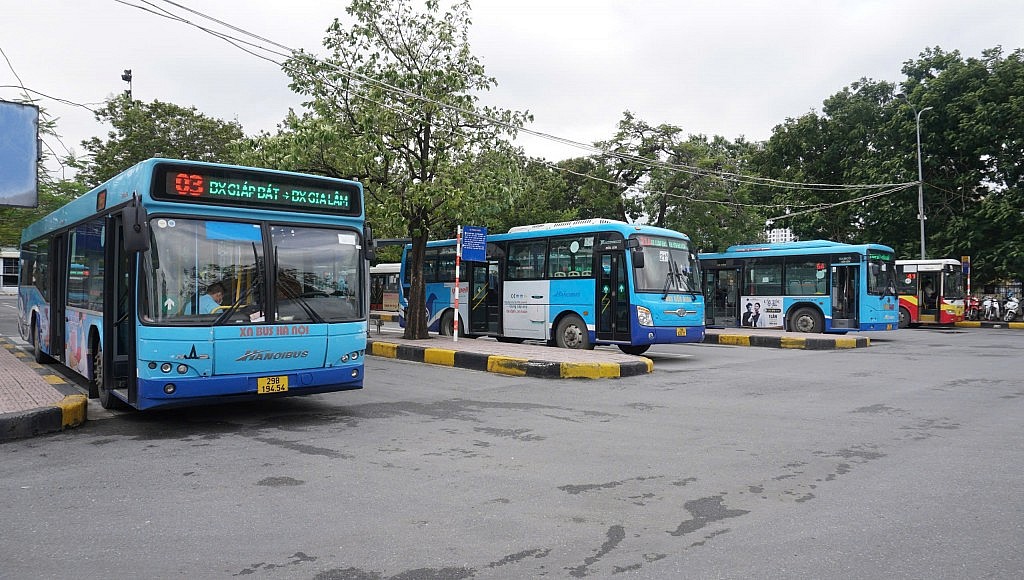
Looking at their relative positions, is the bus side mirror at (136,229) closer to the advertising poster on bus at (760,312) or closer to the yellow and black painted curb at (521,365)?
the yellow and black painted curb at (521,365)

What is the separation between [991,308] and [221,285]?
120 ft

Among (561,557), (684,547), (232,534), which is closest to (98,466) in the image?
(232,534)

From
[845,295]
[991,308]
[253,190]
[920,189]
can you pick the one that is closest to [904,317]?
[920,189]

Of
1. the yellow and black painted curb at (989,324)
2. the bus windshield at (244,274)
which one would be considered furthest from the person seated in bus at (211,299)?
the yellow and black painted curb at (989,324)

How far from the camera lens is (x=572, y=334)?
16641 millimetres

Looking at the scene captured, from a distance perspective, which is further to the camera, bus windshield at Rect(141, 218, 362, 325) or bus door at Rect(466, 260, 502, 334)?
bus door at Rect(466, 260, 502, 334)

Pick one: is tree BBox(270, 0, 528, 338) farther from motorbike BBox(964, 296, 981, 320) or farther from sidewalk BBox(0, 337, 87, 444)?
motorbike BBox(964, 296, 981, 320)

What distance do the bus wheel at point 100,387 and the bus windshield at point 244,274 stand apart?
1798 millimetres

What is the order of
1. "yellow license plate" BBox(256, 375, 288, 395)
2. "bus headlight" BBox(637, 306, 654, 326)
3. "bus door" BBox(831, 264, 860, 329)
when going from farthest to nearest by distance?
"bus door" BBox(831, 264, 860, 329) → "bus headlight" BBox(637, 306, 654, 326) → "yellow license plate" BBox(256, 375, 288, 395)

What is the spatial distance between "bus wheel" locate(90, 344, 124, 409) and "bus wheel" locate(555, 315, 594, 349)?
9.75 m

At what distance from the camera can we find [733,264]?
990 inches

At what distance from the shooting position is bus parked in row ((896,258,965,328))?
2916 centimetres

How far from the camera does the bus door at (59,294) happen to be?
1061 cm

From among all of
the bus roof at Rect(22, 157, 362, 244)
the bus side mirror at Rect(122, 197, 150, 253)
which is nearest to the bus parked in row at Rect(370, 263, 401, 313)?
the bus roof at Rect(22, 157, 362, 244)
